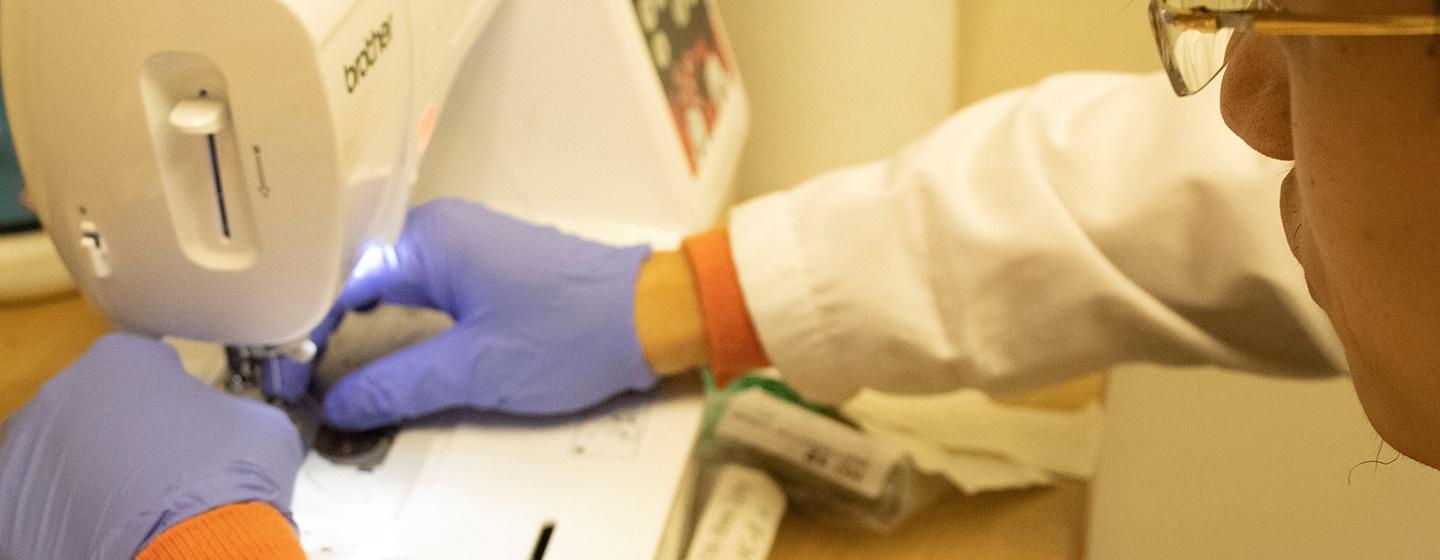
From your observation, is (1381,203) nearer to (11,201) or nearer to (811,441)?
(811,441)

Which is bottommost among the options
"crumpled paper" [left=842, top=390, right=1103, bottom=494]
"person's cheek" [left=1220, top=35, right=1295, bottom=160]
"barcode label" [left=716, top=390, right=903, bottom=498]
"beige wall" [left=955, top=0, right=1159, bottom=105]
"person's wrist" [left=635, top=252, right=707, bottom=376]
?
"crumpled paper" [left=842, top=390, right=1103, bottom=494]

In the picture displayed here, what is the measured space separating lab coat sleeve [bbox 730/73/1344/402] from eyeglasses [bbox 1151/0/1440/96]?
0.20 metres

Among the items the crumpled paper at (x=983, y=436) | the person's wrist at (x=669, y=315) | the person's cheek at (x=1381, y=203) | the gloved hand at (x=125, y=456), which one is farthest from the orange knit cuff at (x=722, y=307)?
the person's cheek at (x=1381, y=203)

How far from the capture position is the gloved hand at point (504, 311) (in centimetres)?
69

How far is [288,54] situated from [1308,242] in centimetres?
37

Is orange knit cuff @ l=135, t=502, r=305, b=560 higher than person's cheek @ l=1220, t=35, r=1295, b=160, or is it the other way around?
person's cheek @ l=1220, t=35, r=1295, b=160

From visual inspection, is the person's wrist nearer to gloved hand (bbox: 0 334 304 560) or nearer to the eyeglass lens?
gloved hand (bbox: 0 334 304 560)

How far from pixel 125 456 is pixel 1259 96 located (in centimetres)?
48

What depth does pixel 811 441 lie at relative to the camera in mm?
769

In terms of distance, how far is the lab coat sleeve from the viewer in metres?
0.65

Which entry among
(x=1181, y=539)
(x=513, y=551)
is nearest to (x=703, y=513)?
(x=513, y=551)

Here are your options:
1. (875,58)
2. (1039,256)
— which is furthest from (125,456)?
(875,58)

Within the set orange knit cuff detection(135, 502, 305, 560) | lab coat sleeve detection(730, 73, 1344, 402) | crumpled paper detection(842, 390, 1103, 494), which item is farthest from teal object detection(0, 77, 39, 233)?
crumpled paper detection(842, 390, 1103, 494)

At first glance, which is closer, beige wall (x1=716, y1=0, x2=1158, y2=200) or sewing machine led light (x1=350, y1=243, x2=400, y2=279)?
sewing machine led light (x1=350, y1=243, x2=400, y2=279)
